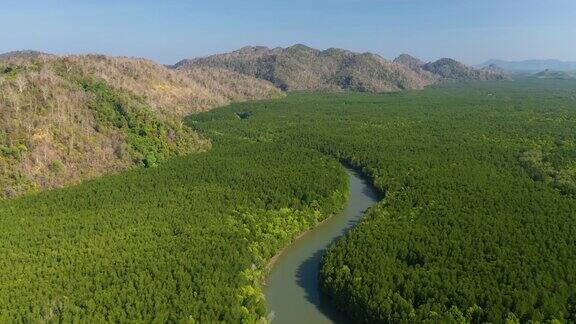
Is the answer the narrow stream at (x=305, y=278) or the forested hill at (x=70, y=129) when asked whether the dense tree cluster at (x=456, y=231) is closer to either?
the narrow stream at (x=305, y=278)

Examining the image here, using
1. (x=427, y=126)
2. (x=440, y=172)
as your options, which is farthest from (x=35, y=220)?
(x=427, y=126)

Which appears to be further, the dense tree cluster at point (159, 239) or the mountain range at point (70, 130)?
the mountain range at point (70, 130)

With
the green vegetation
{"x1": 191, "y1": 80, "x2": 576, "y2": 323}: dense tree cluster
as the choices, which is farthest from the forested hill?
{"x1": 191, "y1": 80, "x2": 576, "y2": 323}: dense tree cluster

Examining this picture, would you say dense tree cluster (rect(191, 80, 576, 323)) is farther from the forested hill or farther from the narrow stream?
the forested hill

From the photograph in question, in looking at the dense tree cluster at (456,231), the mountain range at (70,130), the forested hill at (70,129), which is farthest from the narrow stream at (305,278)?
the forested hill at (70,129)

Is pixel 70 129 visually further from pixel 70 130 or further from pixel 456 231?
pixel 456 231

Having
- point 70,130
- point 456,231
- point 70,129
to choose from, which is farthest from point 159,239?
point 70,129
